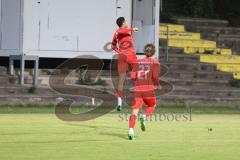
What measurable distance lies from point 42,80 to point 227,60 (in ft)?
29.4

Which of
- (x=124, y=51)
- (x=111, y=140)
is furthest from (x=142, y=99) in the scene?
(x=124, y=51)

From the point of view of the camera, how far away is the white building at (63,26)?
2783 cm

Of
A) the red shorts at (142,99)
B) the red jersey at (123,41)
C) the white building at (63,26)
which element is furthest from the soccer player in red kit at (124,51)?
the white building at (63,26)

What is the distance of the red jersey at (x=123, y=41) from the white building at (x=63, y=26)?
6.10 metres

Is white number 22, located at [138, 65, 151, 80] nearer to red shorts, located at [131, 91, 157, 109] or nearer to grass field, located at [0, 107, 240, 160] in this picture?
red shorts, located at [131, 91, 157, 109]

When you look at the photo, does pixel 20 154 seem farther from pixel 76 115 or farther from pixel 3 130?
pixel 76 115

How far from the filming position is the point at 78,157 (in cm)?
1327

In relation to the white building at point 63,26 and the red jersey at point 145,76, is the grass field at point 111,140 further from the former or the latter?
the white building at point 63,26

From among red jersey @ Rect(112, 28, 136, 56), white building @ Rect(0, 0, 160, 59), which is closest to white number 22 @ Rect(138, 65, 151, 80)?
red jersey @ Rect(112, 28, 136, 56)

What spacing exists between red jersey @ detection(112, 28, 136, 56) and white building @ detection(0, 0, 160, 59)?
6.10 meters

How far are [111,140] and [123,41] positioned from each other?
254 inches

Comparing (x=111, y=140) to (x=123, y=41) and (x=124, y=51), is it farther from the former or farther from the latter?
(x=124, y=51)

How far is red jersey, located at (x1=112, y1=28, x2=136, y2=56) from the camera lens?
69.4ft

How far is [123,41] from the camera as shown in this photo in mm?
21875
